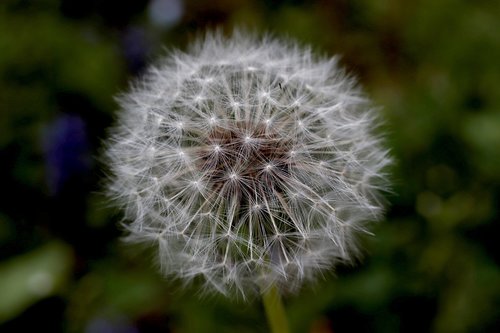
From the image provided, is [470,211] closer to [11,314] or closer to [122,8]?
[11,314]

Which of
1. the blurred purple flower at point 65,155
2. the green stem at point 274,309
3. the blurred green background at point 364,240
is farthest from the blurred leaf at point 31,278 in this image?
the green stem at point 274,309

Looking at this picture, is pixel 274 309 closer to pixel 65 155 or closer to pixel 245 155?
pixel 245 155

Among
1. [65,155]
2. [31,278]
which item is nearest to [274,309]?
[31,278]

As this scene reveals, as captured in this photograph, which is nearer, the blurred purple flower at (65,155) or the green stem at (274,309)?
the green stem at (274,309)

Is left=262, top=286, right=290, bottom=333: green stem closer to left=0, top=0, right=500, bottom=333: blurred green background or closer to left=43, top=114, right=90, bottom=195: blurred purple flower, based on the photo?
left=0, top=0, right=500, bottom=333: blurred green background

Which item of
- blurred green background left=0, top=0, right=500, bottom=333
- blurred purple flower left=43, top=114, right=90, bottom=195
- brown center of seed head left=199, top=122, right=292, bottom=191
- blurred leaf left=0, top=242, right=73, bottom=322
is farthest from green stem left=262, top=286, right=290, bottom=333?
blurred purple flower left=43, top=114, right=90, bottom=195

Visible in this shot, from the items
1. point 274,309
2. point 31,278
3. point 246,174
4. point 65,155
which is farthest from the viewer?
point 65,155

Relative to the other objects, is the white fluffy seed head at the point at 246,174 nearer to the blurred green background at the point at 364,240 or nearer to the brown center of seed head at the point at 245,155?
the brown center of seed head at the point at 245,155
